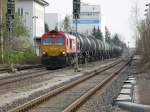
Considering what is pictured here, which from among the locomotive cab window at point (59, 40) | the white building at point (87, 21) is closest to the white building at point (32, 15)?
the locomotive cab window at point (59, 40)

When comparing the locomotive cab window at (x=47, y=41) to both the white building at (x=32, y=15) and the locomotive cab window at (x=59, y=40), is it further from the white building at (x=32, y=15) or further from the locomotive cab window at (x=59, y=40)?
the white building at (x=32, y=15)

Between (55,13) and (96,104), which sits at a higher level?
(55,13)

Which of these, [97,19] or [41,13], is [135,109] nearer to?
[41,13]

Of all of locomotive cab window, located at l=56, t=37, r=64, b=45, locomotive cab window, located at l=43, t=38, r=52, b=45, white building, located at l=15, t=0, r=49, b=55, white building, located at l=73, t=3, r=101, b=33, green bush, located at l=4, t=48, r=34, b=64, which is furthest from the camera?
white building, located at l=73, t=3, r=101, b=33

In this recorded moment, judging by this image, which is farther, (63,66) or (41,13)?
(41,13)

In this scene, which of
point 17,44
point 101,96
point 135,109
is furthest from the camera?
point 17,44

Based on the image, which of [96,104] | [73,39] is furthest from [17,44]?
[96,104]

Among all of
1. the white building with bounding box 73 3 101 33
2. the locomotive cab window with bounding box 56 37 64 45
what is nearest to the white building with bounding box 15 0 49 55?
the locomotive cab window with bounding box 56 37 64 45

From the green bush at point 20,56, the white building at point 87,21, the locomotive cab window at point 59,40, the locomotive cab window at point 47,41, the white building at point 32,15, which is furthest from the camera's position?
the white building at point 87,21

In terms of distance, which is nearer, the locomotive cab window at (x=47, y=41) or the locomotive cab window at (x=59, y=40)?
the locomotive cab window at (x=59, y=40)

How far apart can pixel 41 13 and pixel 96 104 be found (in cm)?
9998

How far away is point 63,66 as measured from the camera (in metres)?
44.7

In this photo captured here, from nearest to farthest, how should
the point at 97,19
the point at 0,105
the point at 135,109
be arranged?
the point at 135,109 < the point at 0,105 < the point at 97,19

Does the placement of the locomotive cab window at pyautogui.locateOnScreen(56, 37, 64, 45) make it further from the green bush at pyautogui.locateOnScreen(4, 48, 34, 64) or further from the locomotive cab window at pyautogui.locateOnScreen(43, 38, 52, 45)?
the green bush at pyautogui.locateOnScreen(4, 48, 34, 64)
